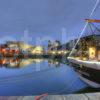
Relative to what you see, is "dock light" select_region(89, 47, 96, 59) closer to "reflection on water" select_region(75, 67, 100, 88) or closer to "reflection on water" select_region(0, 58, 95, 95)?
"reflection on water" select_region(0, 58, 95, 95)

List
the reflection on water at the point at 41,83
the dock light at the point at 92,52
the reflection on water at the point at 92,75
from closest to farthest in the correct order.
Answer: the reflection on water at the point at 92,75 → the reflection on water at the point at 41,83 → the dock light at the point at 92,52

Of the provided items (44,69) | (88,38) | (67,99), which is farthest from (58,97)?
(44,69)

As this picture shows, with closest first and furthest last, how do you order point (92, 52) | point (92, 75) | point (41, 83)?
point (92, 75)
point (92, 52)
point (41, 83)

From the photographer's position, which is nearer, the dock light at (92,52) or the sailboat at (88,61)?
the sailboat at (88,61)

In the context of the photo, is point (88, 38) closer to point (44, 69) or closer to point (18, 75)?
point (18, 75)

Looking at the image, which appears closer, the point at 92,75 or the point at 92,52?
the point at 92,75

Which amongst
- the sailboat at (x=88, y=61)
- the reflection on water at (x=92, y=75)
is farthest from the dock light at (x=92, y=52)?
the reflection on water at (x=92, y=75)

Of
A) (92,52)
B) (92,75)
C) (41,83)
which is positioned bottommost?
(41,83)

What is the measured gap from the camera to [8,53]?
116938 mm

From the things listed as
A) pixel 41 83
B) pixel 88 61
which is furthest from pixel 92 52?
pixel 88 61

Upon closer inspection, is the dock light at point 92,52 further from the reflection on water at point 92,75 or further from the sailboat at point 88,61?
the reflection on water at point 92,75

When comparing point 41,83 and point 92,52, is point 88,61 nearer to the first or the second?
point 92,52

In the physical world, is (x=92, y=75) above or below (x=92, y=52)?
below

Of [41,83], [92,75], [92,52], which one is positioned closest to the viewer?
[92,75]
